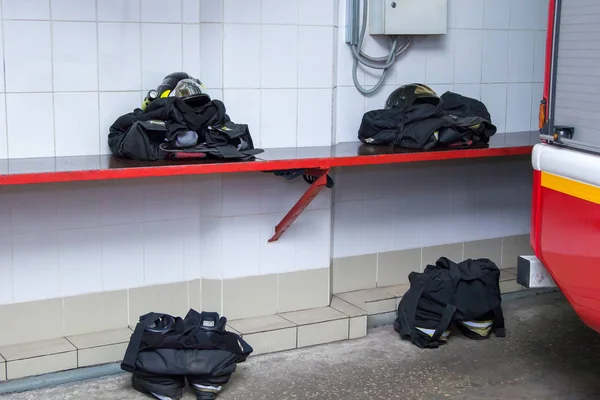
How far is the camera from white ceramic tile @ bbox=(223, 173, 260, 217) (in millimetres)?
4719

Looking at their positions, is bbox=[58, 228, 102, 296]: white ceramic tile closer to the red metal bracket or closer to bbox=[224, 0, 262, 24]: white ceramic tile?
the red metal bracket

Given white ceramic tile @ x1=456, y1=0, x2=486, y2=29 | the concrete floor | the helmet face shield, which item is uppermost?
white ceramic tile @ x1=456, y1=0, x2=486, y2=29

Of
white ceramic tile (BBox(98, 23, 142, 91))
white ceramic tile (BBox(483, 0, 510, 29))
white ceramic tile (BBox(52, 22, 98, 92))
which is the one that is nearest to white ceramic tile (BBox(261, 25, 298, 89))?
white ceramic tile (BBox(98, 23, 142, 91))

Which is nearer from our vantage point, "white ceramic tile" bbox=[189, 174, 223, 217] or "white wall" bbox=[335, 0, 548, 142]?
"white ceramic tile" bbox=[189, 174, 223, 217]

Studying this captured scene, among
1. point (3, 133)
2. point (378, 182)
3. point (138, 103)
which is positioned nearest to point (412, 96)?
point (378, 182)

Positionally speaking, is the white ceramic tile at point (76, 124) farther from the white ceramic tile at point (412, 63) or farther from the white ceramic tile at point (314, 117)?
the white ceramic tile at point (412, 63)

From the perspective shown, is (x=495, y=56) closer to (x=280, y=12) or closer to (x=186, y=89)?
(x=280, y=12)

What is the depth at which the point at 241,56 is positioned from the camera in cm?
463

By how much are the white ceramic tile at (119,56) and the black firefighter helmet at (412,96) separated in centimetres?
161

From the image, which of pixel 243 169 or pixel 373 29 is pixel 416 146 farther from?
pixel 243 169

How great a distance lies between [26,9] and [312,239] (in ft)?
6.63

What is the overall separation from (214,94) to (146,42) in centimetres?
45

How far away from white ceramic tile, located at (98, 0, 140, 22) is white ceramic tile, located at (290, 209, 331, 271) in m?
1.48

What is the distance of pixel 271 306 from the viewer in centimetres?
494
